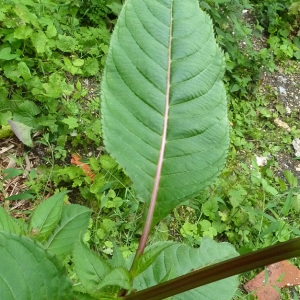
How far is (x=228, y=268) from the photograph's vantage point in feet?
1.91

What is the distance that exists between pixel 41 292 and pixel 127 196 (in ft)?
7.46

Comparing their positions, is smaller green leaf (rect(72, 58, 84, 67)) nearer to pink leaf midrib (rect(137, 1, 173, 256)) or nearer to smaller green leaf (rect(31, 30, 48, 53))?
smaller green leaf (rect(31, 30, 48, 53))

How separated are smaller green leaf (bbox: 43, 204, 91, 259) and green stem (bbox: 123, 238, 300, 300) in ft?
2.12

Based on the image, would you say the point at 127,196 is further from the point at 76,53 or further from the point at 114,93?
the point at 114,93

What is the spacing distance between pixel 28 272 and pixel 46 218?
0.78 m

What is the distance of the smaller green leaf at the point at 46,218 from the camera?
1.47m

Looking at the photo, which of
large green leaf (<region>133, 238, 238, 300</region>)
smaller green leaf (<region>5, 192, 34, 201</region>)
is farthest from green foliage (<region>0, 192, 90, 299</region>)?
smaller green leaf (<region>5, 192, 34, 201</region>)

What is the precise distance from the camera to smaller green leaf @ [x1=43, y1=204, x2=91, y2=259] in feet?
4.46

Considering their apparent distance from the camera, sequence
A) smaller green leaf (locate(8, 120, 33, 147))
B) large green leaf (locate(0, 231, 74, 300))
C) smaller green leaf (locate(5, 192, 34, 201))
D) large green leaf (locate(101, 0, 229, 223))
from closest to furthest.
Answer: large green leaf (locate(0, 231, 74, 300))
large green leaf (locate(101, 0, 229, 223))
smaller green leaf (locate(5, 192, 34, 201))
smaller green leaf (locate(8, 120, 33, 147))

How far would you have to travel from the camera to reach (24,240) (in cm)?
77

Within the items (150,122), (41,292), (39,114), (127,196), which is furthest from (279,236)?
(41,292)

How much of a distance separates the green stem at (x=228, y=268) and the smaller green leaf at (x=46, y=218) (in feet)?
2.70

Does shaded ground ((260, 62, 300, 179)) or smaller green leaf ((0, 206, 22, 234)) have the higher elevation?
smaller green leaf ((0, 206, 22, 234))

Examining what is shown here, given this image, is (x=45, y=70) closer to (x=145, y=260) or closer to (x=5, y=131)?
(x=5, y=131)
